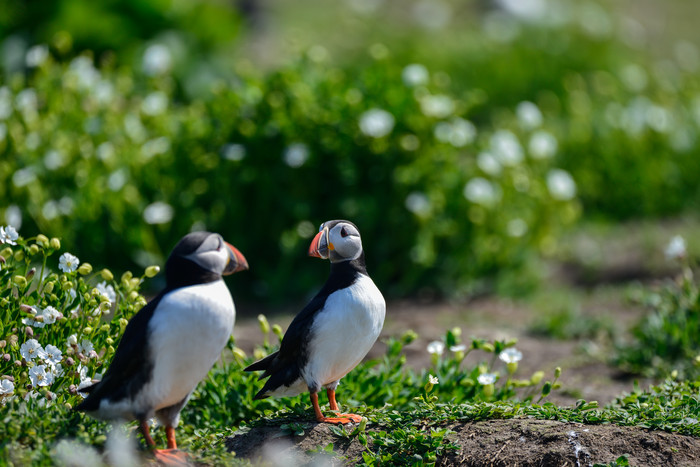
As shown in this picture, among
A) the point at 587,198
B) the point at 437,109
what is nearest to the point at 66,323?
the point at 437,109

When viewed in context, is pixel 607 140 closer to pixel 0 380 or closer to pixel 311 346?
pixel 311 346

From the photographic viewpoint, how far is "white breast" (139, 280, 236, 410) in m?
2.65

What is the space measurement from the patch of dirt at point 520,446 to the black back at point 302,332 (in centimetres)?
21

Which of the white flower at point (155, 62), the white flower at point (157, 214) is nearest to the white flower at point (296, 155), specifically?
the white flower at point (157, 214)

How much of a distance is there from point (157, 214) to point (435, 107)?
203 centimetres

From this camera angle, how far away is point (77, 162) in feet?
19.9

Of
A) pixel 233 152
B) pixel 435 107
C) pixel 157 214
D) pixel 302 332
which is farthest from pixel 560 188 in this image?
pixel 302 332

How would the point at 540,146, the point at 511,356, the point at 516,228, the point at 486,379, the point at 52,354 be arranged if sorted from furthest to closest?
the point at 540,146 < the point at 516,228 < the point at 511,356 < the point at 486,379 < the point at 52,354

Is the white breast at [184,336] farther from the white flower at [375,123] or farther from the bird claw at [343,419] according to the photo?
the white flower at [375,123]

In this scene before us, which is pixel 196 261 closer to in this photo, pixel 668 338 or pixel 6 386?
pixel 6 386

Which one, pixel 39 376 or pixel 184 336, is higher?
pixel 184 336

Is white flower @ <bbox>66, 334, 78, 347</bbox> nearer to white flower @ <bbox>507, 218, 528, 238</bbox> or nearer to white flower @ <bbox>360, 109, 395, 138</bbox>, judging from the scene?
white flower @ <bbox>360, 109, 395, 138</bbox>

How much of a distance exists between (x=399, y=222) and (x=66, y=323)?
3177 mm

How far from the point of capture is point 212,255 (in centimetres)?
276
